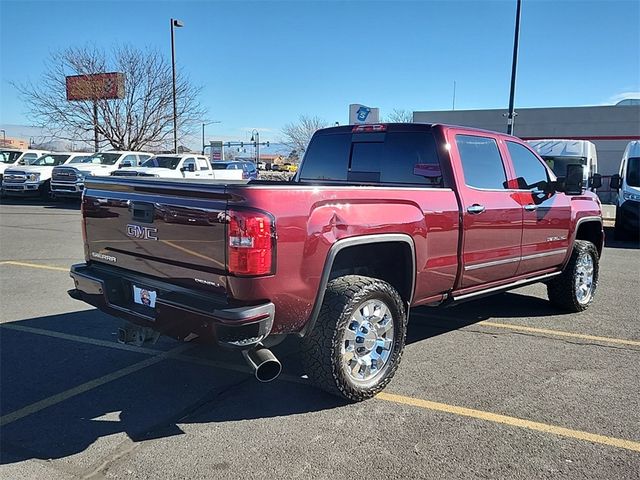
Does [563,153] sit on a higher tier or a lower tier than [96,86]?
lower

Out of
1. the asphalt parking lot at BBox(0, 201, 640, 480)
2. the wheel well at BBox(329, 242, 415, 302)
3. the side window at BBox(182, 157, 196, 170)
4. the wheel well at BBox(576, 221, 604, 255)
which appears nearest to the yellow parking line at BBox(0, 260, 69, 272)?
the asphalt parking lot at BBox(0, 201, 640, 480)

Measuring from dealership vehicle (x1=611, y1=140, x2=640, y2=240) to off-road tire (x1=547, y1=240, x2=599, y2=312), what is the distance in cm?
802

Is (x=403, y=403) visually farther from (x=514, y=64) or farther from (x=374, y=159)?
(x=514, y=64)

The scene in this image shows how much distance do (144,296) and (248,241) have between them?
0.99 m

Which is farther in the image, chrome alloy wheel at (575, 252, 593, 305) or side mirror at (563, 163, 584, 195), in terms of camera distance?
chrome alloy wheel at (575, 252, 593, 305)

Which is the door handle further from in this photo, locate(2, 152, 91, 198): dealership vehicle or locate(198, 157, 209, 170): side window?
locate(2, 152, 91, 198): dealership vehicle

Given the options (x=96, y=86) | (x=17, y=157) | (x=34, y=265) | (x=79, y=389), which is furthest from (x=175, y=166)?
(x=79, y=389)

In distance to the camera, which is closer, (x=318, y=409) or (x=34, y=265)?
(x=318, y=409)

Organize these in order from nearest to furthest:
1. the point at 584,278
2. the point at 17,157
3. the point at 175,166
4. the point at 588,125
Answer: the point at 584,278 → the point at 175,166 → the point at 17,157 → the point at 588,125

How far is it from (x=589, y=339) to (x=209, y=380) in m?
3.68

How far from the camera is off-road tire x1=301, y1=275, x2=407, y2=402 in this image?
352 centimetres

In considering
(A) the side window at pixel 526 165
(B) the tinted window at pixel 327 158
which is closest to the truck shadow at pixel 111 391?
(B) the tinted window at pixel 327 158

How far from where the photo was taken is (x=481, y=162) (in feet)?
16.1

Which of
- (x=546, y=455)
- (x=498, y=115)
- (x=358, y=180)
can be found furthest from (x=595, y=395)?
(x=498, y=115)
